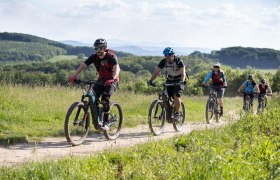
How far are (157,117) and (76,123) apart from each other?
3277mm

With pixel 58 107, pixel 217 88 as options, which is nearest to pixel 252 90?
pixel 217 88

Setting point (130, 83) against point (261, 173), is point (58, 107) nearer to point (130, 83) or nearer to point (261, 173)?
point (261, 173)

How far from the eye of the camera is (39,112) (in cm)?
1226

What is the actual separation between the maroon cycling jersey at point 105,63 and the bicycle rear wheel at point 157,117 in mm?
2097

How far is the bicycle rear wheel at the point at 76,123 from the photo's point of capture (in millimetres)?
8672

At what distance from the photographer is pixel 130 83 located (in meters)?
72.6

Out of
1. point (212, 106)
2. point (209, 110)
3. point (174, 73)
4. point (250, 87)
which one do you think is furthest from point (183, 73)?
point (250, 87)

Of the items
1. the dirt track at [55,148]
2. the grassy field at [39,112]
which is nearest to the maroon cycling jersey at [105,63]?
the dirt track at [55,148]

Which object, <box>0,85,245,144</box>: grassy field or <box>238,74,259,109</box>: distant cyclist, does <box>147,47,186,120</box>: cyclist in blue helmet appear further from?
<box>238,74,259,109</box>: distant cyclist

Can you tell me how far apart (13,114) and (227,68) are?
62.0 m

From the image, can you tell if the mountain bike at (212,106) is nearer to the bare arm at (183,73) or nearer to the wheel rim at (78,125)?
the bare arm at (183,73)

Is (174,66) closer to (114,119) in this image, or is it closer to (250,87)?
(114,119)

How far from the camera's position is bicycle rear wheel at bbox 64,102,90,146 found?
867cm

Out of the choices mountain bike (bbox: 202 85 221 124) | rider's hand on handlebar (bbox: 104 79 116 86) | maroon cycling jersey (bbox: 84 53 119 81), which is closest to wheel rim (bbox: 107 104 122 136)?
maroon cycling jersey (bbox: 84 53 119 81)
